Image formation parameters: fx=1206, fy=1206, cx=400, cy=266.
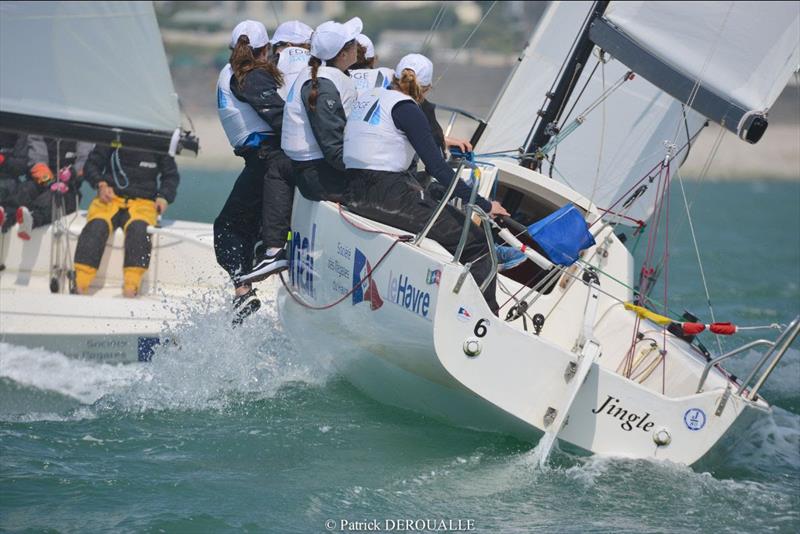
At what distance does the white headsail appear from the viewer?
25.9ft

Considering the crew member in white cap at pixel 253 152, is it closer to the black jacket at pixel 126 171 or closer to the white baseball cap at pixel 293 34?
the white baseball cap at pixel 293 34

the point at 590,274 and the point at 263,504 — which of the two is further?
the point at 590,274

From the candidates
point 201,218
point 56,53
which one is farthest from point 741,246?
point 56,53

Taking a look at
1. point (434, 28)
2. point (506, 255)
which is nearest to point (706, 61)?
point (506, 255)

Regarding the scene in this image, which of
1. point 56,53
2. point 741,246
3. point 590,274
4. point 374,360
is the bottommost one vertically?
point 741,246

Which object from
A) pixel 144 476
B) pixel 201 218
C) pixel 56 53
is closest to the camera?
pixel 144 476

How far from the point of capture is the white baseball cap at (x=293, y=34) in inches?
256

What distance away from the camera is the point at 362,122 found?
18.1ft

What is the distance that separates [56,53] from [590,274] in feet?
13.3

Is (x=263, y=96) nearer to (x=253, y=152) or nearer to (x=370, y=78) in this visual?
(x=253, y=152)

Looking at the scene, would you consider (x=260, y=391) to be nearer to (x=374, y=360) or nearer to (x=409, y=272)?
(x=374, y=360)

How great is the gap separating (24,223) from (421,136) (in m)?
3.96

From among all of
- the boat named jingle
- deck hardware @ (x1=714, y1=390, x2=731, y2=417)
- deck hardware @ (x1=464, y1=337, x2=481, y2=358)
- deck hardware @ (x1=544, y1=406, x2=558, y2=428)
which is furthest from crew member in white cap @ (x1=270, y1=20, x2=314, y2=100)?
deck hardware @ (x1=714, y1=390, x2=731, y2=417)

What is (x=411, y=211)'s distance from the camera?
5.56 meters
